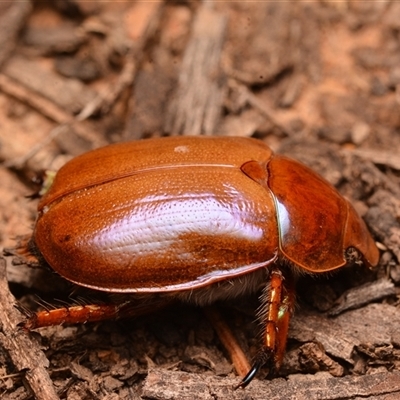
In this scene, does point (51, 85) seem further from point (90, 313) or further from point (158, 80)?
point (90, 313)

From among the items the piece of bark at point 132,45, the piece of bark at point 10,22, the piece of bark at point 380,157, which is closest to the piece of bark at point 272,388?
the piece of bark at point 380,157

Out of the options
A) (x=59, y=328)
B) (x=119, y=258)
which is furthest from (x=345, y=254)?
(x=59, y=328)

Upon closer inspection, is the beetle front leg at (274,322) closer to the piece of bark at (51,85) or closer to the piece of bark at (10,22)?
the piece of bark at (51,85)

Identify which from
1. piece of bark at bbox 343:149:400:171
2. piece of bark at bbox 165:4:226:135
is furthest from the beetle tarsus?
piece of bark at bbox 165:4:226:135

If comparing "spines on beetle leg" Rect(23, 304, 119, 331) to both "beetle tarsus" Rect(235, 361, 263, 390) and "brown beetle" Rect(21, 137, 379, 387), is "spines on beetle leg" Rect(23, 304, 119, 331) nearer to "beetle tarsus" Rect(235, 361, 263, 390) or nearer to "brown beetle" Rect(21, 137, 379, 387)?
"brown beetle" Rect(21, 137, 379, 387)

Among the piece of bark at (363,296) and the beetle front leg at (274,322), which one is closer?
the beetle front leg at (274,322)

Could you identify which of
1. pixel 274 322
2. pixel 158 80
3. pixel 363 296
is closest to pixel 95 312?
pixel 274 322
